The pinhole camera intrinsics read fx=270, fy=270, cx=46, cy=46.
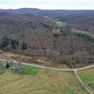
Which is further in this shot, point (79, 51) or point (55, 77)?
point (79, 51)

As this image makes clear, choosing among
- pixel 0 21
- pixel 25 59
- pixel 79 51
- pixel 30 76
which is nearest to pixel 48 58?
pixel 25 59

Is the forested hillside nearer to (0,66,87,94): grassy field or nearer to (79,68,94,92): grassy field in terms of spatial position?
(79,68,94,92): grassy field

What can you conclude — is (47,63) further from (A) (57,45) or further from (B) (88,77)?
(A) (57,45)

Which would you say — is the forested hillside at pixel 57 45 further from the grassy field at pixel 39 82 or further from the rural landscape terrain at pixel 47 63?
the grassy field at pixel 39 82

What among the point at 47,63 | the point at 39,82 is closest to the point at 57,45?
the point at 47,63

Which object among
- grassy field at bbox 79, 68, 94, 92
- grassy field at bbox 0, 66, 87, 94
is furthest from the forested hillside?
grassy field at bbox 0, 66, 87, 94

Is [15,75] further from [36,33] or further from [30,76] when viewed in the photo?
[36,33]

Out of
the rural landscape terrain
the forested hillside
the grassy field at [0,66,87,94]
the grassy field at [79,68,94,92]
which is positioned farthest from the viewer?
the forested hillside
